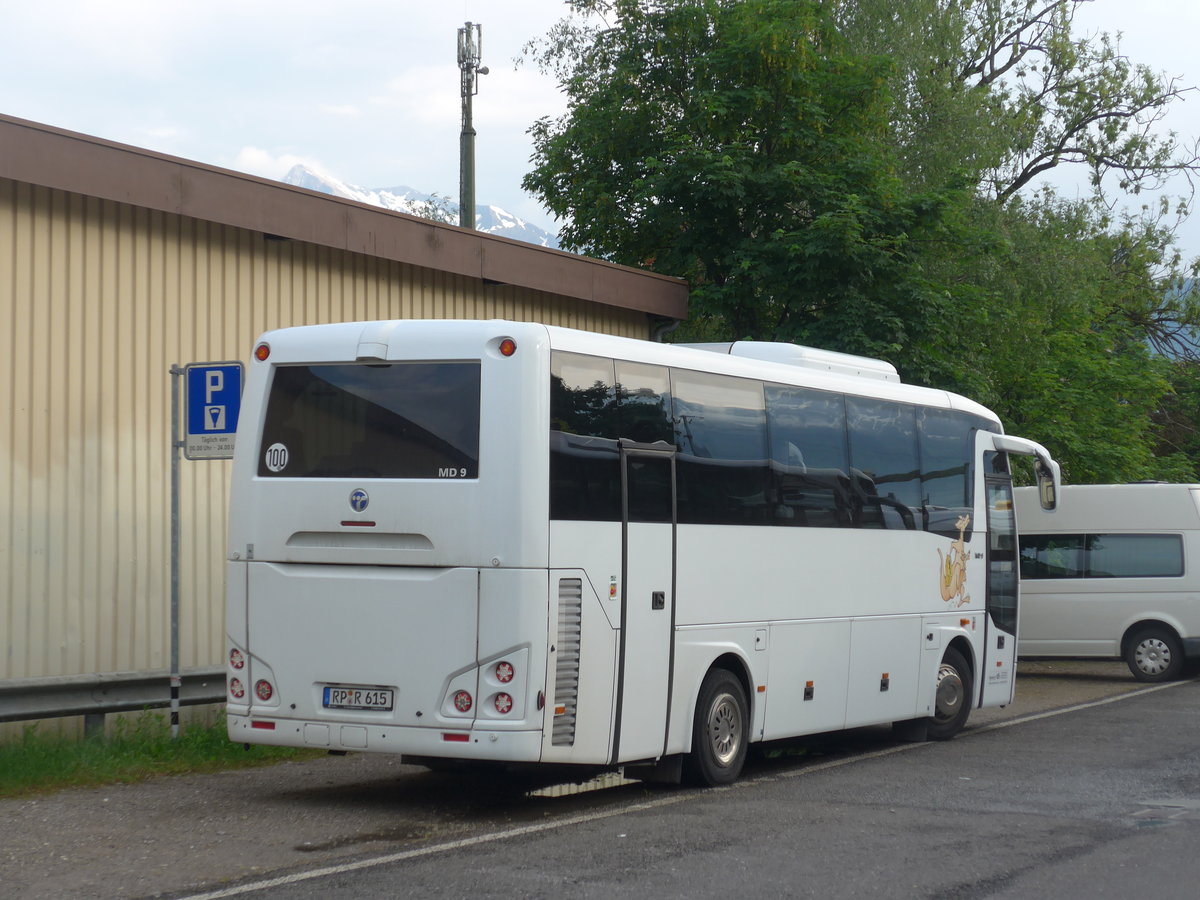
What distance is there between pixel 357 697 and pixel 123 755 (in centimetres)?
290

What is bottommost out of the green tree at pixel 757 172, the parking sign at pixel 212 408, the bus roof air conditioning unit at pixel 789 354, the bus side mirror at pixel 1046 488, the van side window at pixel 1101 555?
the van side window at pixel 1101 555

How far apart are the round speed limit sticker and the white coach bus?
2 centimetres

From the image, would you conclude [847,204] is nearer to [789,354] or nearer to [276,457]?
[789,354]

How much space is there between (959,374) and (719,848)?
14572mm

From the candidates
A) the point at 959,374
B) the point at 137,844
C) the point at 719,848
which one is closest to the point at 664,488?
the point at 719,848

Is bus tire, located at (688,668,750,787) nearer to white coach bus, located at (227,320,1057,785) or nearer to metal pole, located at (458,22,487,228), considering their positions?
white coach bus, located at (227,320,1057,785)

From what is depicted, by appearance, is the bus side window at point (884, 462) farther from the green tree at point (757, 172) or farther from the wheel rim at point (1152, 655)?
the wheel rim at point (1152, 655)

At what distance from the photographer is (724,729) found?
1141 centimetres

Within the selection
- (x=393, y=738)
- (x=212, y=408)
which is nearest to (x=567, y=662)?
(x=393, y=738)

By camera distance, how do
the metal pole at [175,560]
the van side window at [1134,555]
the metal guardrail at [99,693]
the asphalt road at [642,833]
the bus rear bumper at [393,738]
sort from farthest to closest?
1. the van side window at [1134,555]
2. the metal pole at [175,560]
3. the metal guardrail at [99,693]
4. the bus rear bumper at [393,738]
5. the asphalt road at [642,833]

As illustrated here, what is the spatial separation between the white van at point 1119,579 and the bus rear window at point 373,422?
578 inches

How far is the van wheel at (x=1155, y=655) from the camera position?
71.4ft

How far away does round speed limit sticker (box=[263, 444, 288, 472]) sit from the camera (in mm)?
10180

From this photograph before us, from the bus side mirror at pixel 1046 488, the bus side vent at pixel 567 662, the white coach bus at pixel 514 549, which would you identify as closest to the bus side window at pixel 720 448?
the white coach bus at pixel 514 549
